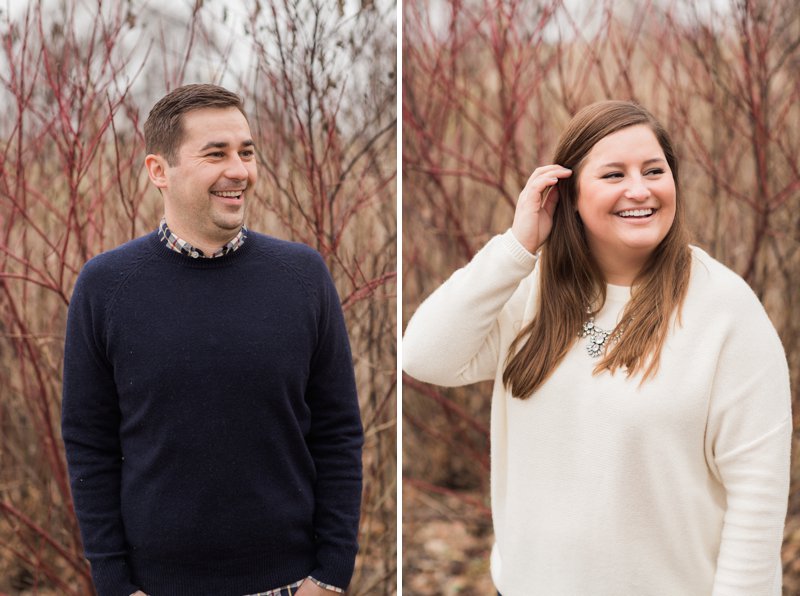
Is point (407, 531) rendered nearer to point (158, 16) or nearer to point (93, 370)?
point (93, 370)

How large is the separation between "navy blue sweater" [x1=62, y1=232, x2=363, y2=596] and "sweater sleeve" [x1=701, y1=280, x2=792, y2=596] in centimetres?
91

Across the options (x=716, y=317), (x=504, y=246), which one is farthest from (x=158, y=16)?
(x=716, y=317)

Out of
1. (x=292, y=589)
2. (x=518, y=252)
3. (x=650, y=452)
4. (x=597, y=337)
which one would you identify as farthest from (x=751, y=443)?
(x=292, y=589)

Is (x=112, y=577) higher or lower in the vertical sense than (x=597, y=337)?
lower

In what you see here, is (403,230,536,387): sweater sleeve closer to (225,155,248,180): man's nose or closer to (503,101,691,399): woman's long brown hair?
(503,101,691,399): woman's long brown hair

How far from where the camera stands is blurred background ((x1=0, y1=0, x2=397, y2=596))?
8.01ft

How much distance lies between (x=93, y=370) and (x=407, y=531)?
2.12m

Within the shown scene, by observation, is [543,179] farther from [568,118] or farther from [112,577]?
[568,118]

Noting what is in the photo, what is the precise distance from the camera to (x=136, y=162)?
2580 mm

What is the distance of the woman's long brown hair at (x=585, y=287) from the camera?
63.5 inches

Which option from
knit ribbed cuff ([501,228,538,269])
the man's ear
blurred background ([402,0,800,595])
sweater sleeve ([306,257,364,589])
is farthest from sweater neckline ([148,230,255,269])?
blurred background ([402,0,800,595])

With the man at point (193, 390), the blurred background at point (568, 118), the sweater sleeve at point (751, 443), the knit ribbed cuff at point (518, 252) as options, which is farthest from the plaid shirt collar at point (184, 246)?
the blurred background at point (568, 118)

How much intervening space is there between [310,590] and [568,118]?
6.78 ft

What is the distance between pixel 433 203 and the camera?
3.17 metres
